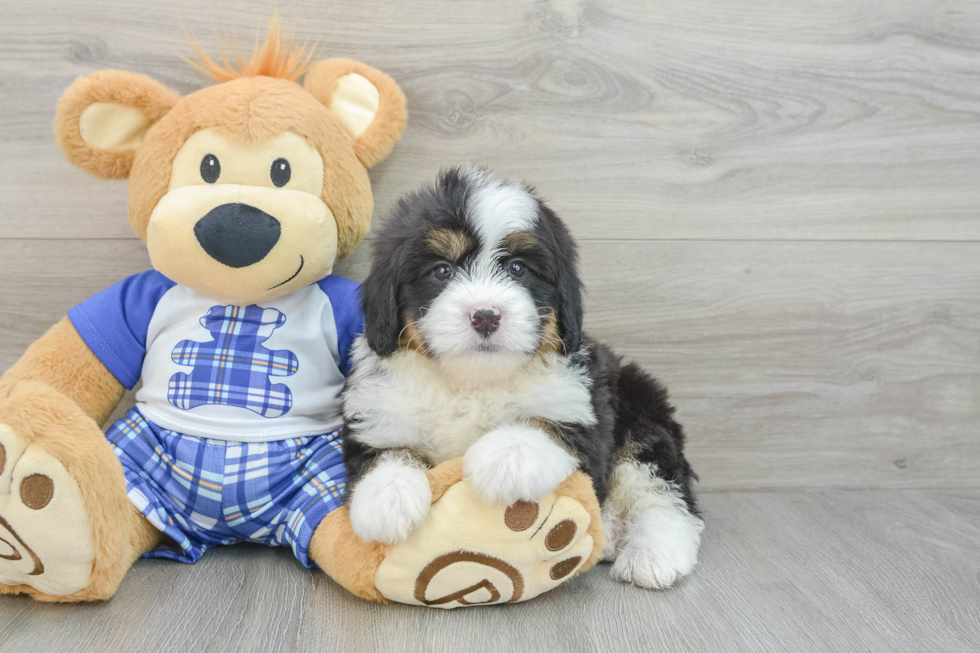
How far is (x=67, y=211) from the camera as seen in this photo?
2016mm

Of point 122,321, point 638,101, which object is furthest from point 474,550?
point 638,101

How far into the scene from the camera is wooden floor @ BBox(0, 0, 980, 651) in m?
1.96

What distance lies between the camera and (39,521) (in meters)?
1.37

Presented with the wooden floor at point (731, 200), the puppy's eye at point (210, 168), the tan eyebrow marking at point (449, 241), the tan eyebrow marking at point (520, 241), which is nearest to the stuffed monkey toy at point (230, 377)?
the puppy's eye at point (210, 168)

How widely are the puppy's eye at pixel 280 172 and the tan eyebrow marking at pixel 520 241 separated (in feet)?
1.88

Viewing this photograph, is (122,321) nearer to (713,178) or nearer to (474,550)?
(474,550)

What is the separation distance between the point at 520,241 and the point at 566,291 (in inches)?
5.8

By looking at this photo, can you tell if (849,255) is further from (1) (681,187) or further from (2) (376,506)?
(2) (376,506)

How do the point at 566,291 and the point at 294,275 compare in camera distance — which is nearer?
the point at 566,291

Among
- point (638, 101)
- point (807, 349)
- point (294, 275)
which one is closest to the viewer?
point (294, 275)

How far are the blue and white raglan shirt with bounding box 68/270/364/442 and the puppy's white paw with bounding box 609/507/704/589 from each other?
772mm

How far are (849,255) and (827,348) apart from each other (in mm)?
299

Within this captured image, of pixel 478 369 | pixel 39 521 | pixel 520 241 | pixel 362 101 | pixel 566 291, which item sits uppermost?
pixel 362 101

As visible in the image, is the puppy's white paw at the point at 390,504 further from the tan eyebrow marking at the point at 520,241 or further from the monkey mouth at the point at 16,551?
the monkey mouth at the point at 16,551
